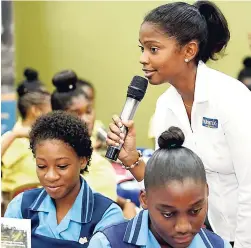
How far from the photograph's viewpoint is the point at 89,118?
295 centimetres

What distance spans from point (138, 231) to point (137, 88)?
17.6 inches

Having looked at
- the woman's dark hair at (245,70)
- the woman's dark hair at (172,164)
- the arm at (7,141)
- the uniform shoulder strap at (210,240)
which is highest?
the woman's dark hair at (172,164)

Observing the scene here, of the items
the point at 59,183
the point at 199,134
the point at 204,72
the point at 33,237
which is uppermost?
the point at 204,72

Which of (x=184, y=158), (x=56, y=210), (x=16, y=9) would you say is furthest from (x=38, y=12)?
(x=184, y=158)

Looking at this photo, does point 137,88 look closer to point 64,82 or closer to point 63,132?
point 63,132

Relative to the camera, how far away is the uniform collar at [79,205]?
5.86 feet

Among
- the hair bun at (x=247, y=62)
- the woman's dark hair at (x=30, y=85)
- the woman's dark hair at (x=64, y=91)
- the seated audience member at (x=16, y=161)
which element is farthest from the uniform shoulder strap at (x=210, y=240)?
the hair bun at (x=247, y=62)

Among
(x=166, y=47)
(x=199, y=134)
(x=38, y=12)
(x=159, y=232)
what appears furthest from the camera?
(x=38, y=12)

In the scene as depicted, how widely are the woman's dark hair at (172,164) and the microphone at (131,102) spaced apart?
191 millimetres

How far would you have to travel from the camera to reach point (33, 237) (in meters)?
1.78

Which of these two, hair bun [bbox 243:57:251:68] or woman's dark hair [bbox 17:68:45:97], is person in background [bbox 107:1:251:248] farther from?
hair bun [bbox 243:57:251:68]

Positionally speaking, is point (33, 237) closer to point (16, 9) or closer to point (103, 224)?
point (103, 224)

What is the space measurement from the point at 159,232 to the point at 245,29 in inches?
133

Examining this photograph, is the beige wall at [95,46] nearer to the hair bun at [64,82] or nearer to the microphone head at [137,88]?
the hair bun at [64,82]
